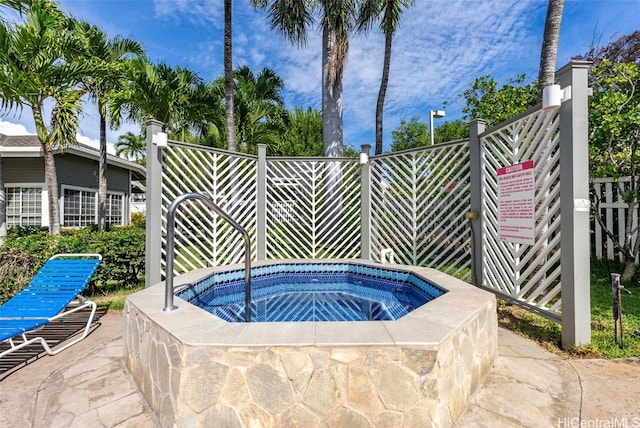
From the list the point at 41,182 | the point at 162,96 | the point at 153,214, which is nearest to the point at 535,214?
the point at 153,214

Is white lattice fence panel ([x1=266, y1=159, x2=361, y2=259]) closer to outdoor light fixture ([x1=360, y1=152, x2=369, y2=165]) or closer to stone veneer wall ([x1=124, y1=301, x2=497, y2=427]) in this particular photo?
outdoor light fixture ([x1=360, y1=152, x2=369, y2=165])

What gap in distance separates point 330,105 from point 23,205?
11155mm

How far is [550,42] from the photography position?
178 inches

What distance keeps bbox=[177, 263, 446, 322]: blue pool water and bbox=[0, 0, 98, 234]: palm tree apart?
5.52 meters

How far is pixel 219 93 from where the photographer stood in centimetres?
1252

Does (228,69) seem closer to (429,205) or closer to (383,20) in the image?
(383,20)

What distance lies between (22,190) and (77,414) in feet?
40.5

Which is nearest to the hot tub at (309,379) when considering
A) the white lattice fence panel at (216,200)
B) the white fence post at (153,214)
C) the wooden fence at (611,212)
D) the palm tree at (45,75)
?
the white fence post at (153,214)

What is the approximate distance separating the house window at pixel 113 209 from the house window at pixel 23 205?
2875 mm

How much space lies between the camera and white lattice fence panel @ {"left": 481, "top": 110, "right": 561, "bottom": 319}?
3.20m

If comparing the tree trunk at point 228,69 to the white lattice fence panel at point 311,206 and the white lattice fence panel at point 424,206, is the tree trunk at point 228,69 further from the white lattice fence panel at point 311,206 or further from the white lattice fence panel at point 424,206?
the white lattice fence panel at point 424,206

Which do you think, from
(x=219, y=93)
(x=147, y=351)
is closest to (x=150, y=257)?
(x=147, y=351)

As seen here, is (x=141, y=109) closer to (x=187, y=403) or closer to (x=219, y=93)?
(x=219, y=93)

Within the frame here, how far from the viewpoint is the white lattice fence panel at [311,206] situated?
6.53 metres
